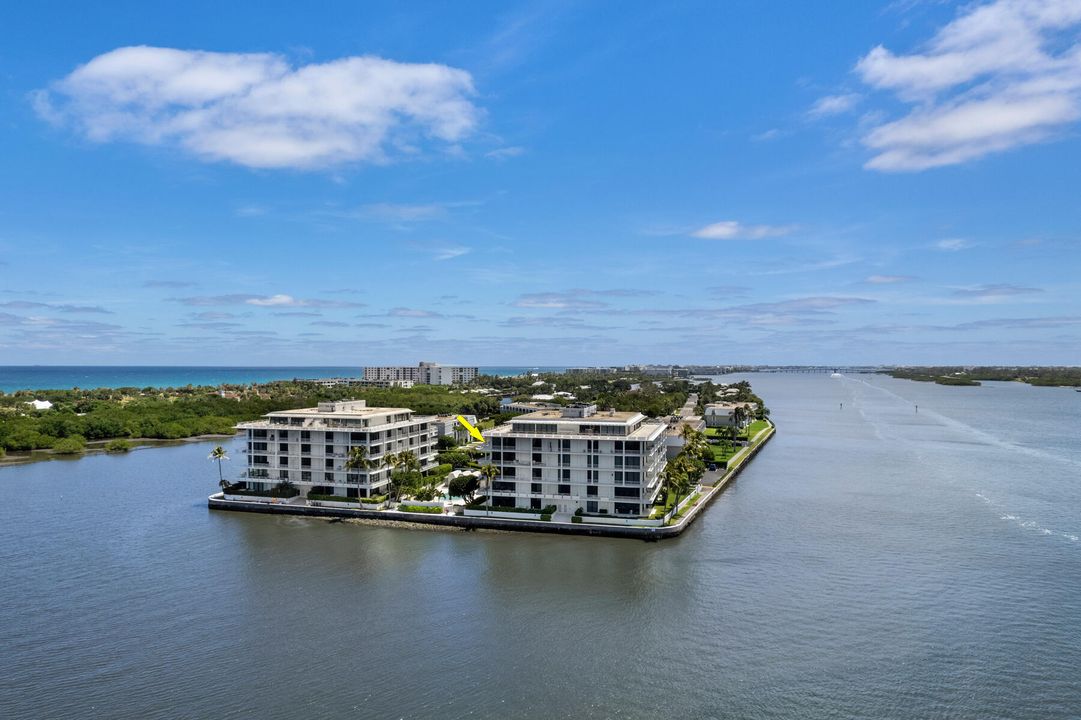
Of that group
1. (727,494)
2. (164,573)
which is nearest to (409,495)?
(164,573)

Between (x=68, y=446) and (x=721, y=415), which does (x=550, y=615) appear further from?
(x=68, y=446)

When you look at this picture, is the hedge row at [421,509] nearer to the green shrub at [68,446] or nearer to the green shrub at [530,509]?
the green shrub at [530,509]

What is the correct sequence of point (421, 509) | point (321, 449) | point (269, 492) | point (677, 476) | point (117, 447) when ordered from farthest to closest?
point (117, 447), point (269, 492), point (321, 449), point (421, 509), point (677, 476)

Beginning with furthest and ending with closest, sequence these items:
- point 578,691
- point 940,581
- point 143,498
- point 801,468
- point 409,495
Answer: point 801,468 < point 143,498 < point 409,495 < point 940,581 < point 578,691

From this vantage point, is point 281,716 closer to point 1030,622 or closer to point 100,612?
point 100,612

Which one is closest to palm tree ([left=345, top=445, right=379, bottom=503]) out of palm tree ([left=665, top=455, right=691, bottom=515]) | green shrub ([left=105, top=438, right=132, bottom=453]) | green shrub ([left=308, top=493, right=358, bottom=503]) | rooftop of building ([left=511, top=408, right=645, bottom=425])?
green shrub ([left=308, top=493, right=358, bottom=503])

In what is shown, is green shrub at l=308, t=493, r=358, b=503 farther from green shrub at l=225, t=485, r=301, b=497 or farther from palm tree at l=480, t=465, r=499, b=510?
palm tree at l=480, t=465, r=499, b=510

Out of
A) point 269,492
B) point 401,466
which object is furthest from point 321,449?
point 401,466

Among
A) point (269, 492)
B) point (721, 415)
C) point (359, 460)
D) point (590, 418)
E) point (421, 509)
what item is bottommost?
point (421, 509)
